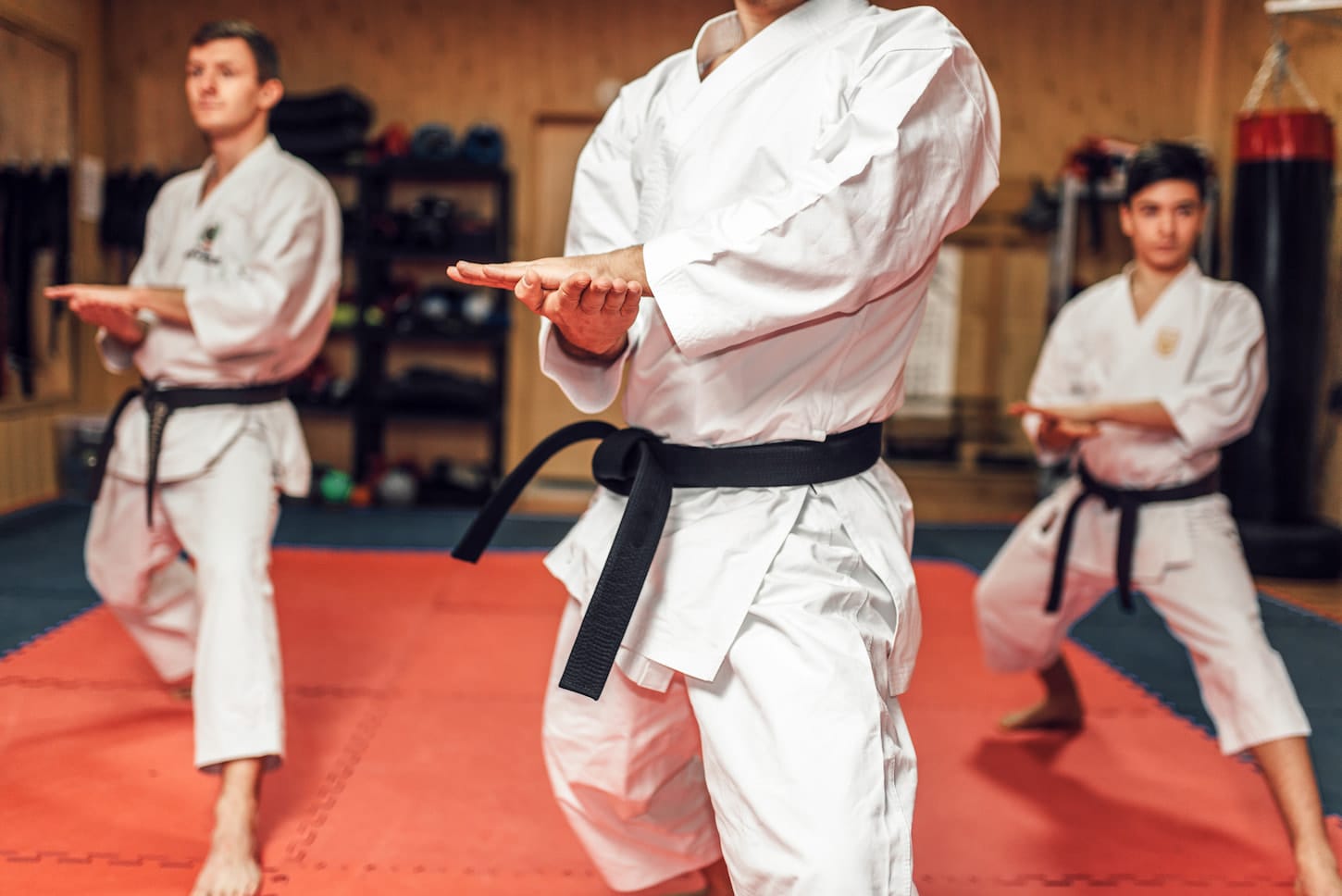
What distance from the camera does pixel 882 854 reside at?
1.26m

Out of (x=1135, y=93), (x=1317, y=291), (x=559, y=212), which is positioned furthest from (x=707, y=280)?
(x=1135, y=93)

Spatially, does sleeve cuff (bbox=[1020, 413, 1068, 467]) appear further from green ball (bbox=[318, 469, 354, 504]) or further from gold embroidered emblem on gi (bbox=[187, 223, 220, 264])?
green ball (bbox=[318, 469, 354, 504])

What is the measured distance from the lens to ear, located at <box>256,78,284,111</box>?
273 centimetres

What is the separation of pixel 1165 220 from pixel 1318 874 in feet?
5.11

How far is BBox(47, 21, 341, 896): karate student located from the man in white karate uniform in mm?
935

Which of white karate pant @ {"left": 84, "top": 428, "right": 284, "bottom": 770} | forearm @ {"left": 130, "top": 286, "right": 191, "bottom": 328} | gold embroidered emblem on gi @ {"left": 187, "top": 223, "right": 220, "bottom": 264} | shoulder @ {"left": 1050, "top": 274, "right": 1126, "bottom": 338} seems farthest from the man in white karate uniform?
shoulder @ {"left": 1050, "top": 274, "right": 1126, "bottom": 338}

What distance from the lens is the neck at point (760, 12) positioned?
1.56 meters

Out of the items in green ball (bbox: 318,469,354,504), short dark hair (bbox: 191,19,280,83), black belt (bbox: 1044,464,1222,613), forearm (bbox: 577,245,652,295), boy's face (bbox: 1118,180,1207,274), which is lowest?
green ball (bbox: 318,469,354,504)

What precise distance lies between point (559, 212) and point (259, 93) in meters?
4.47

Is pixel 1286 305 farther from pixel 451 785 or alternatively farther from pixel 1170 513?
pixel 451 785

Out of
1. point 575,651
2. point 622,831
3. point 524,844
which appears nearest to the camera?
point 575,651

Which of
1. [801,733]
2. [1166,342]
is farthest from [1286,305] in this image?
[801,733]

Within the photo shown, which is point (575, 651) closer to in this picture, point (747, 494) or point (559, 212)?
point (747, 494)

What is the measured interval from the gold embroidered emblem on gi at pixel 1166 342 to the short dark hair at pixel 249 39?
2.34 meters
